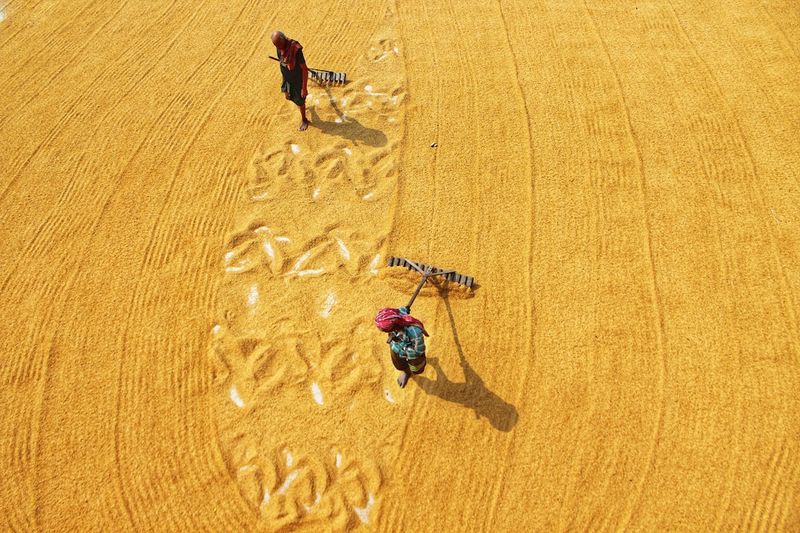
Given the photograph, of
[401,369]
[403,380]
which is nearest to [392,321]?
[401,369]

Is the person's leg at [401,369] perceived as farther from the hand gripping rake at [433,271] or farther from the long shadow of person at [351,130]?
the long shadow of person at [351,130]

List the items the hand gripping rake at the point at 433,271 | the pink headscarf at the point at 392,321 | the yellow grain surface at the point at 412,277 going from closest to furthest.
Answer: the pink headscarf at the point at 392,321
the yellow grain surface at the point at 412,277
the hand gripping rake at the point at 433,271

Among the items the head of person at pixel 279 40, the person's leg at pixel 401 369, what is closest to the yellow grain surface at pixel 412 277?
the person's leg at pixel 401 369

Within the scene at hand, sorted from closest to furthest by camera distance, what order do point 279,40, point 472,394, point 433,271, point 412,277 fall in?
1. point 472,394
2. point 433,271
3. point 412,277
4. point 279,40

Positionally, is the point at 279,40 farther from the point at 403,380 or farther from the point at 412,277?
the point at 403,380

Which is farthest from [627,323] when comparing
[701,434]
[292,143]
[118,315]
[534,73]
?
[118,315]

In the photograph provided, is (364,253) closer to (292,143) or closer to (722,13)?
(292,143)
